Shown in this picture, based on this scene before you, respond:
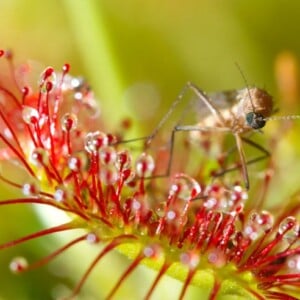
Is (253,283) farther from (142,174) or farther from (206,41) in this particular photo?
(206,41)

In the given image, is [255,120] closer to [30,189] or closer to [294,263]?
[294,263]

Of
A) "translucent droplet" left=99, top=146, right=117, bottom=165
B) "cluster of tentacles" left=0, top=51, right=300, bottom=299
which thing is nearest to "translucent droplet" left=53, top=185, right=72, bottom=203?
"cluster of tentacles" left=0, top=51, right=300, bottom=299

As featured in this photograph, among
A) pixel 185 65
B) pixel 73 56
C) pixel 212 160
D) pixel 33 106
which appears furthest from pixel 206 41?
pixel 33 106

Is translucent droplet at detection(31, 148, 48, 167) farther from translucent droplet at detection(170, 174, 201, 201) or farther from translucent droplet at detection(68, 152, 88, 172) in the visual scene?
translucent droplet at detection(170, 174, 201, 201)

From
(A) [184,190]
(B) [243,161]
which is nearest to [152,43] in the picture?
(B) [243,161]

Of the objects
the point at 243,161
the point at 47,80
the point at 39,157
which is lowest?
the point at 39,157

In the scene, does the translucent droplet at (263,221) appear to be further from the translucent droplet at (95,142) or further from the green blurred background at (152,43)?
the green blurred background at (152,43)
